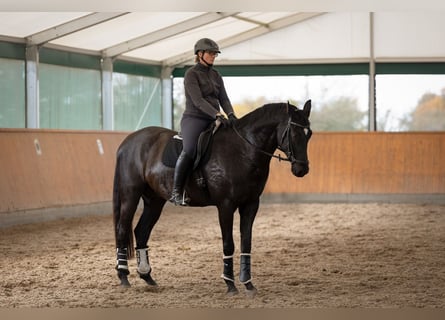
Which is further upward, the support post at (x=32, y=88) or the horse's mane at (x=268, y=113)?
the support post at (x=32, y=88)

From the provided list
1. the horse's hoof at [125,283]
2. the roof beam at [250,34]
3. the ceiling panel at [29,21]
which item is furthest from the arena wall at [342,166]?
the horse's hoof at [125,283]

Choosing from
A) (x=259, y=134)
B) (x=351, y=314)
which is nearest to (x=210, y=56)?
(x=259, y=134)

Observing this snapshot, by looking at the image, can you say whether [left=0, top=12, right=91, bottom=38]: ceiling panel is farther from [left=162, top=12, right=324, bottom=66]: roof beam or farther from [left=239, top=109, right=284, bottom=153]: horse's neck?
[left=239, top=109, right=284, bottom=153]: horse's neck

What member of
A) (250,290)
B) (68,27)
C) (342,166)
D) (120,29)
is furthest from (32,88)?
(250,290)

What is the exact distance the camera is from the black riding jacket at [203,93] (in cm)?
739

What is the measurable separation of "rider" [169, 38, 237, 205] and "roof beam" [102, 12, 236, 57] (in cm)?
A: 1144

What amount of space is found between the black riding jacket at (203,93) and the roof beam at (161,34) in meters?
11.4

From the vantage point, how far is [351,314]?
612cm

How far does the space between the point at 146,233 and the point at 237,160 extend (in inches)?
51.8

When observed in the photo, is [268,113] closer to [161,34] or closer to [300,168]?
[300,168]

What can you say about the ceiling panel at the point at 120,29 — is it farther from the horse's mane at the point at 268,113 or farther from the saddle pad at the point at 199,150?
the horse's mane at the point at 268,113

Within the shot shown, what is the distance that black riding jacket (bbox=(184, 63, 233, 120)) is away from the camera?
7391 millimetres

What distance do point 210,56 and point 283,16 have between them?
14230 mm

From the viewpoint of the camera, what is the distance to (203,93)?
7.57m
